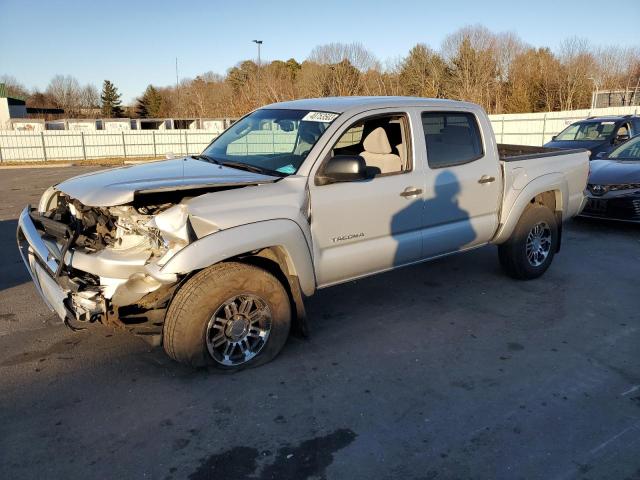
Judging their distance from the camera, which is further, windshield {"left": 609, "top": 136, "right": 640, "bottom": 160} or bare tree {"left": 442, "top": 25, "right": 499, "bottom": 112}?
bare tree {"left": 442, "top": 25, "right": 499, "bottom": 112}

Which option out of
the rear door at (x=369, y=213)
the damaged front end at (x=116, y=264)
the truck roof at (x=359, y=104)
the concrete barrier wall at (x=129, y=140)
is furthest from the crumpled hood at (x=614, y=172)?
the concrete barrier wall at (x=129, y=140)

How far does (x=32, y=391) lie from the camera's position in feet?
12.0

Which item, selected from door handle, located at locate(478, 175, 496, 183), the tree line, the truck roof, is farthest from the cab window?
the tree line

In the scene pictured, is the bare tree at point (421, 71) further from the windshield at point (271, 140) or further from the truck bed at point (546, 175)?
the windshield at point (271, 140)

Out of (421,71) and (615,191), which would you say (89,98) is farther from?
(615,191)

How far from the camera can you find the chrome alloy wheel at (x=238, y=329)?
3793 millimetres

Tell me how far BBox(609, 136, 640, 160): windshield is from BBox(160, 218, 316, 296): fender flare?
7.87 metres

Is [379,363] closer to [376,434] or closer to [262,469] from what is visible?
[376,434]

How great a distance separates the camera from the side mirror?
13.4 feet

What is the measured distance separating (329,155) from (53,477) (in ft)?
9.26

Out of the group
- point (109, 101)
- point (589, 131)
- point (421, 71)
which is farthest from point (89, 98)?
point (589, 131)

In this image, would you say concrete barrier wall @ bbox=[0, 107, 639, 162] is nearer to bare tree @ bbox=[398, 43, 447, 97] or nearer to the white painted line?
bare tree @ bbox=[398, 43, 447, 97]

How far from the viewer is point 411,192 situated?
465cm

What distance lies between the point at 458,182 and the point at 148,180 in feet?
9.28
